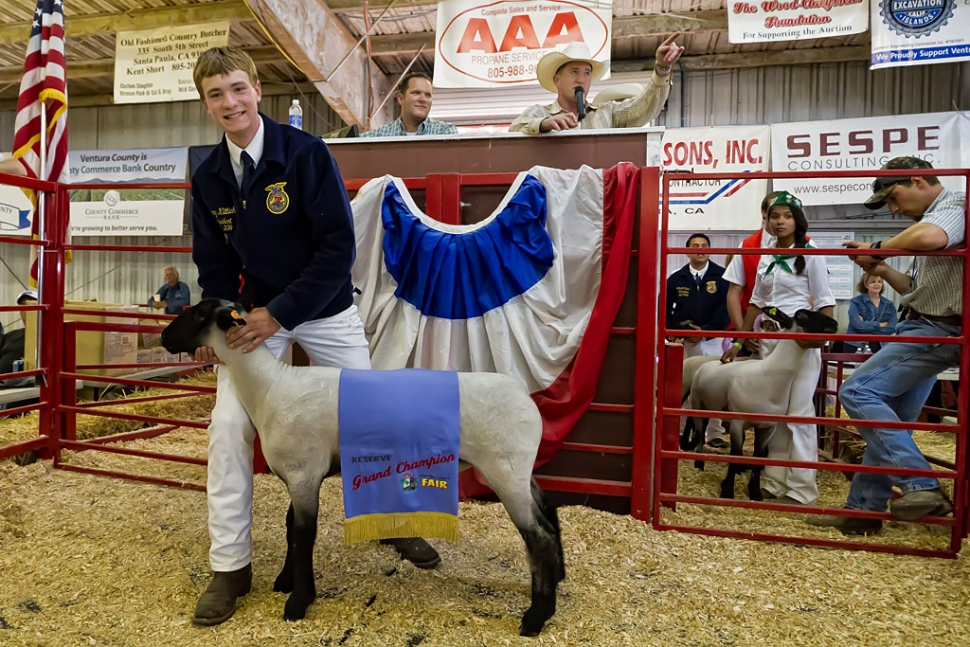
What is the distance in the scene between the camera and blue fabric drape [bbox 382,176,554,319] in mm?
3332

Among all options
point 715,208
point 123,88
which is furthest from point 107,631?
point 715,208

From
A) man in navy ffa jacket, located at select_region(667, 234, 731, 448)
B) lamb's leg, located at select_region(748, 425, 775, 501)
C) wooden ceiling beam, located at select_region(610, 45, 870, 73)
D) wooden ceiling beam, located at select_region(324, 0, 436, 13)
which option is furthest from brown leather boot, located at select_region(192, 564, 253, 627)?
wooden ceiling beam, located at select_region(610, 45, 870, 73)

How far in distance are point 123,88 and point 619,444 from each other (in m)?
7.23

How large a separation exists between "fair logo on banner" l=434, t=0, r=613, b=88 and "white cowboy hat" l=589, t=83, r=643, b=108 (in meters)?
1.85

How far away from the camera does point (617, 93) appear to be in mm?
4305

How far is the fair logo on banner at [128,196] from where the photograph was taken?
36.1 feet

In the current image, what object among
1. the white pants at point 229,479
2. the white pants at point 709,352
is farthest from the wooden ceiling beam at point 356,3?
the white pants at point 229,479

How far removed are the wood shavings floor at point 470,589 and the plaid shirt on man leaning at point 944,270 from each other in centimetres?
124

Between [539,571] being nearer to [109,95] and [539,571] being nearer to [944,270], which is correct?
[944,270]

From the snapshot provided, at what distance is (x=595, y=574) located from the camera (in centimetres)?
273

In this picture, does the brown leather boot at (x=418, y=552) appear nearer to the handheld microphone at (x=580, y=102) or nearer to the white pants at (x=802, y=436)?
the white pants at (x=802, y=436)

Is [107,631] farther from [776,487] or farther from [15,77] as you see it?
[15,77]

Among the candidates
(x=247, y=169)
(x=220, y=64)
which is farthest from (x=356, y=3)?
(x=247, y=169)

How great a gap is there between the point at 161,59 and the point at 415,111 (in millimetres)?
4886
